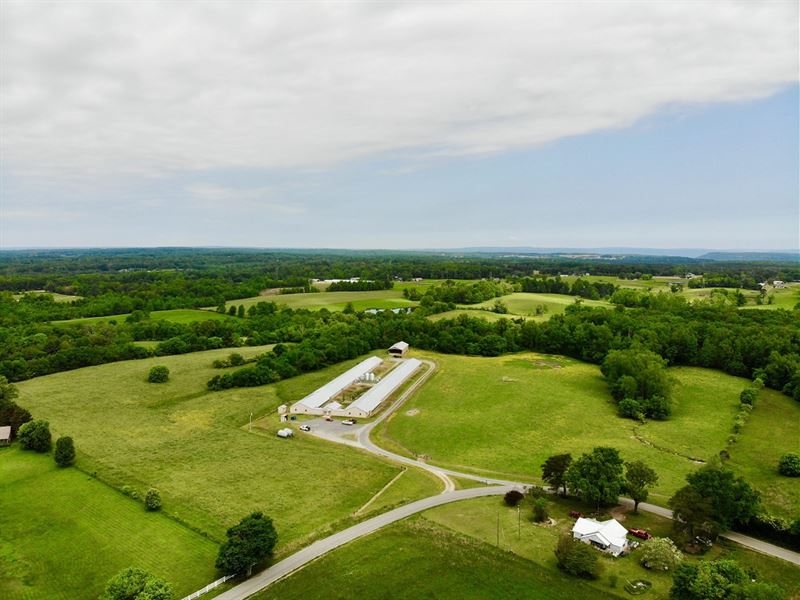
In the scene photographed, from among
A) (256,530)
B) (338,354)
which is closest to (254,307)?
(338,354)

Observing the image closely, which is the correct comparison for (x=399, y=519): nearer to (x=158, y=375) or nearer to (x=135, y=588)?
(x=135, y=588)

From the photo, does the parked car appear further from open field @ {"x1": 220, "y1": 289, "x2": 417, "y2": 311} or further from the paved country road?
open field @ {"x1": 220, "y1": 289, "x2": 417, "y2": 311}

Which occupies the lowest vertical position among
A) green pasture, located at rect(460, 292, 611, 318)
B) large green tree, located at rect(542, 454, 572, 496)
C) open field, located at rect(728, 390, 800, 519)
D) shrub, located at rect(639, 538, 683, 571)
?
open field, located at rect(728, 390, 800, 519)

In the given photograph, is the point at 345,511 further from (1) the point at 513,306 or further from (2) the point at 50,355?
(1) the point at 513,306

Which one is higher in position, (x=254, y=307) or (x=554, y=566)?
(x=254, y=307)

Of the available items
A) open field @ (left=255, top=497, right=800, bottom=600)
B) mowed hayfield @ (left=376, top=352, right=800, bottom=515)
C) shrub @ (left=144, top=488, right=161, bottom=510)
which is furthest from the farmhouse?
shrub @ (left=144, top=488, right=161, bottom=510)
